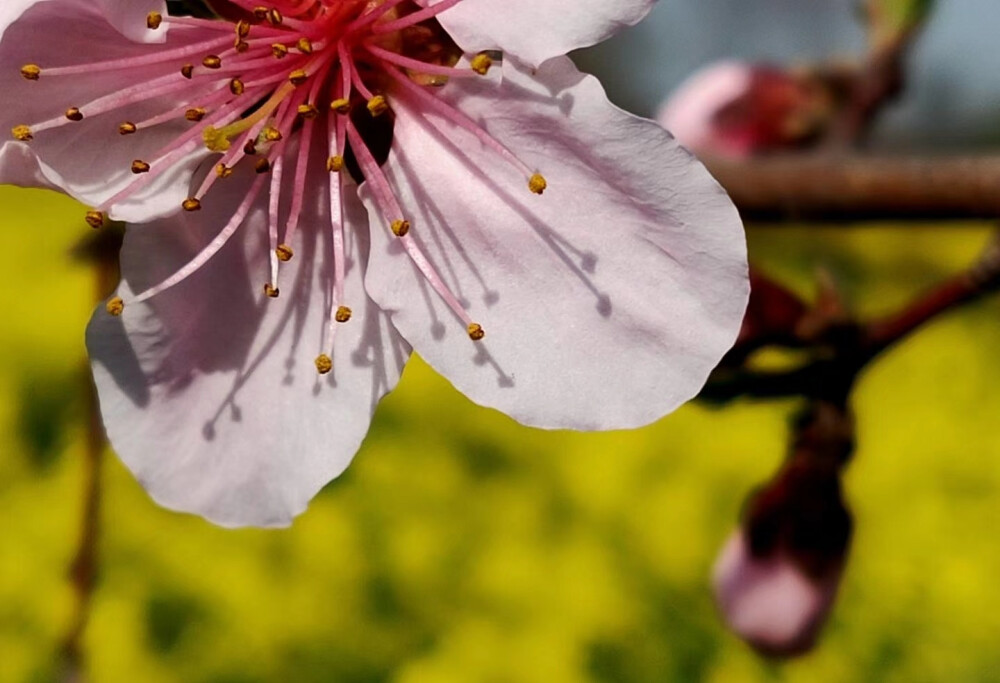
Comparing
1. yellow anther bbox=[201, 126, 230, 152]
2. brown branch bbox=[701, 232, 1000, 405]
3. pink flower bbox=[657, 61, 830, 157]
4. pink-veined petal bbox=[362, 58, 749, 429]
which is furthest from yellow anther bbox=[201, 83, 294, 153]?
pink flower bbox=[657, 61, 830, 157]

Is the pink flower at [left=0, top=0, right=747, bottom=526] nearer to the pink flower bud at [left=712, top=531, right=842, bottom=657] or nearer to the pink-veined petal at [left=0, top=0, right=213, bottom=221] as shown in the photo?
the pink-veined petal at [left=0, top=0, right=213, bottom=221]

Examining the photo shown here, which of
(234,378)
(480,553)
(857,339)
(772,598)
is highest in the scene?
(234,378)

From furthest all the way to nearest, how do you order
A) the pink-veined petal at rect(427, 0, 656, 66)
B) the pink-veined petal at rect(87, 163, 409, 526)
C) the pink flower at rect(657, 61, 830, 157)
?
the pink flower at rect(657, 61, 830, 157) < the pink-veined petal at rect(87, 163, 409, 526) < the pink-veined petal at rect(427, 0, 656, 66)

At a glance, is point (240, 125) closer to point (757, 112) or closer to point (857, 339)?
point (857, 339)

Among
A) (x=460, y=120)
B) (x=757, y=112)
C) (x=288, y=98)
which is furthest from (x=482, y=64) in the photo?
(x=757, y=112)

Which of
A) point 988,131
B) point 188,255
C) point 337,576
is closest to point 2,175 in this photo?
point 188,255

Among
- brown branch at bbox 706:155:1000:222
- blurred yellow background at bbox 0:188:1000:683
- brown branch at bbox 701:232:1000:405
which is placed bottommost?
blurred yellow background at bbox 0:188:1000:683
